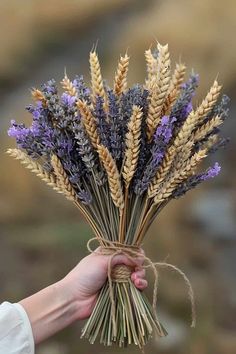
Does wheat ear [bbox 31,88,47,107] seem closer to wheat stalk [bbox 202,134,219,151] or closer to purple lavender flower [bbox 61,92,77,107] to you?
purple lavender flower [bbox 61,92,77,107]

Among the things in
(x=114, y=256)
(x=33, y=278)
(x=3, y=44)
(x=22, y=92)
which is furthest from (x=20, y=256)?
(x=114, y=256)

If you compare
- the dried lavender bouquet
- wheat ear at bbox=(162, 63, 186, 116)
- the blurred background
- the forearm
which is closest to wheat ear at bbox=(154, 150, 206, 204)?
the dried lavender bouquet

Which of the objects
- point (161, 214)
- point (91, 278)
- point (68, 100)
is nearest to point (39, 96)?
point (68, 100)

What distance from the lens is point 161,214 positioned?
9.72ft

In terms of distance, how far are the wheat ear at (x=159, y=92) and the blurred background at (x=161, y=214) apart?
1.37m

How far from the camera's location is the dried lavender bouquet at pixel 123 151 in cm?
154

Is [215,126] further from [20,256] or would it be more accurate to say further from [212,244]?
[20,256]

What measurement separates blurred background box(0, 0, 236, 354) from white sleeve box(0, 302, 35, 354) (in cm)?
122

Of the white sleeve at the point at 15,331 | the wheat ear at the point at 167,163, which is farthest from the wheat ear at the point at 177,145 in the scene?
the white sleeve at the point at 15,331

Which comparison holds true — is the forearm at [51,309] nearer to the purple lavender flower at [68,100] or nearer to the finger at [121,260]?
the finger at [121,260]

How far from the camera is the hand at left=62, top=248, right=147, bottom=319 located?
64.0 inches

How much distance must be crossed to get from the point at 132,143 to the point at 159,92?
118 millimetres

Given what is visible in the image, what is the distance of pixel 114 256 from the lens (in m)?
1.61

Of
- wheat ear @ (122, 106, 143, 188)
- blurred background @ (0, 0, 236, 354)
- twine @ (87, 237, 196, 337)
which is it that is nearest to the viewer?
wheat ear @ (122, 106, 143, 188)
